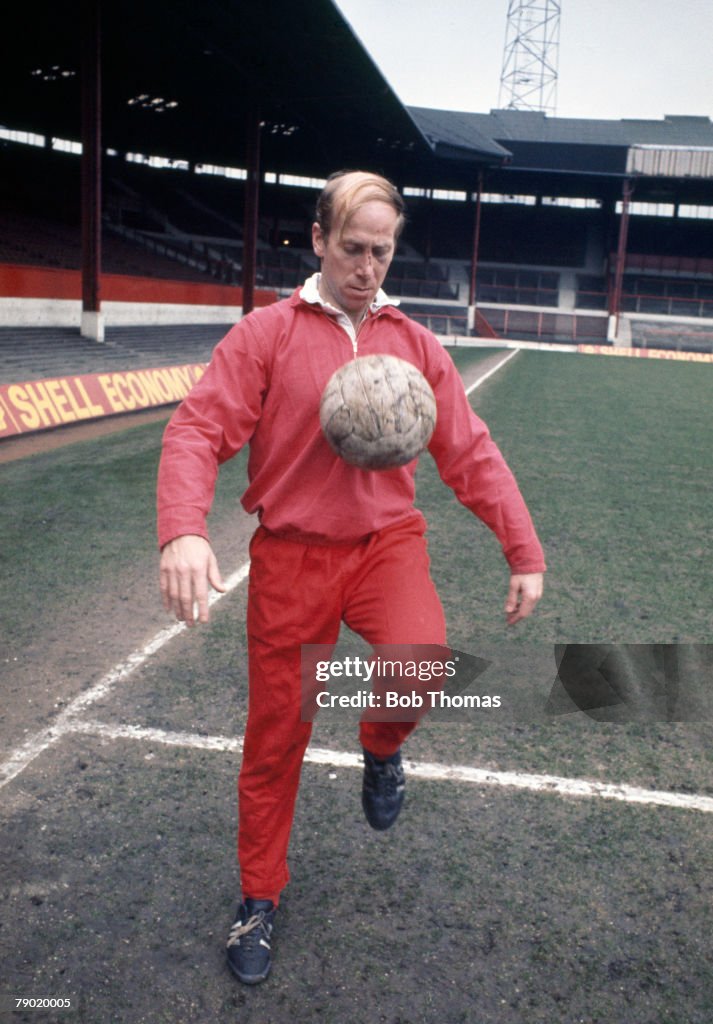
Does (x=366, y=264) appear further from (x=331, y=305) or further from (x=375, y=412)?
(x=375, y=412)

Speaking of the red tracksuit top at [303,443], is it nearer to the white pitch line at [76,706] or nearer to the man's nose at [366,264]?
the man's nose at [366,264]

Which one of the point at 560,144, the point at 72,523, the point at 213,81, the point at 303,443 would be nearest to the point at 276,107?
the point at 213,81

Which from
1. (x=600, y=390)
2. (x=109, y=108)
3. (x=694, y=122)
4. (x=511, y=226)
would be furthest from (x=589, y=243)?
(x=600, y=390)

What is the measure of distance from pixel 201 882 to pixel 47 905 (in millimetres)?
465

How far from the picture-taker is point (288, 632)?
2572 mm

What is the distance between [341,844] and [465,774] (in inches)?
27.6

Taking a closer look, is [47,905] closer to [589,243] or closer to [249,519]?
[249,519]

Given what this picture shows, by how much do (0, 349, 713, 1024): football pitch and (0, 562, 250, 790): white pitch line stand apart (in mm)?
12

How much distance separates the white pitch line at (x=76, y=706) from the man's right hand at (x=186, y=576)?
5.42ft

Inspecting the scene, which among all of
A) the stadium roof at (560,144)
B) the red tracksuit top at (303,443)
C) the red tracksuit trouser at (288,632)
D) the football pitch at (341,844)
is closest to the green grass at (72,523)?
the football pitch at (341,844)

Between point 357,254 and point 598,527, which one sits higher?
point 357,254

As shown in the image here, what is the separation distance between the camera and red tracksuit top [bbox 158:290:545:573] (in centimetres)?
242

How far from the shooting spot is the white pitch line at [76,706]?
3574 mm

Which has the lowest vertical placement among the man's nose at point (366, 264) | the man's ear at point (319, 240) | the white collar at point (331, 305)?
the white collar at point (331, 305)
